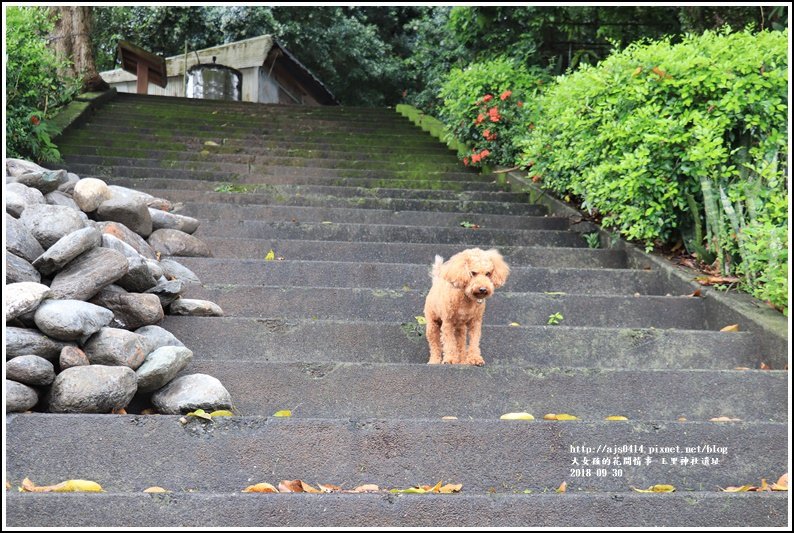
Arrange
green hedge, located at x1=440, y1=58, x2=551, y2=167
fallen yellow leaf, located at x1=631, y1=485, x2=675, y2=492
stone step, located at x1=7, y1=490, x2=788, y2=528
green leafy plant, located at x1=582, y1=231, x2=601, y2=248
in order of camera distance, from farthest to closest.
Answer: green hedge, located at x1=440, y1=58, x2=551, y2=167 < green leafy plant, located at x1=582, y1=231, x2=601, y2=248 < fallen yellow leaf, located at x1=631, y1=485, x2=675, y2=492 < stone step, located at x1=7, y1=490, x2=788, y2=528

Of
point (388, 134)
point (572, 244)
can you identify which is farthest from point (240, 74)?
point (572, 244)

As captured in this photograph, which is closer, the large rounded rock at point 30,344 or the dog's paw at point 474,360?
the large rounded rock at point 30,344

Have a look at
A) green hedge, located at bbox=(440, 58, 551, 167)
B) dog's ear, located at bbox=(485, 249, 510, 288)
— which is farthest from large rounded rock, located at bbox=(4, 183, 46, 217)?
green hedge, located at bbox=(440, 58, 551, 167)

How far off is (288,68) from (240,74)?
1.53 m

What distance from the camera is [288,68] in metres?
22.5

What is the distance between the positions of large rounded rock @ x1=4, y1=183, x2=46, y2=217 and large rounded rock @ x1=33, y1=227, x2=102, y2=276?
792 millimetres

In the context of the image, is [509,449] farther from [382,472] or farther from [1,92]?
[1,92]

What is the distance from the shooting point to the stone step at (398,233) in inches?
257

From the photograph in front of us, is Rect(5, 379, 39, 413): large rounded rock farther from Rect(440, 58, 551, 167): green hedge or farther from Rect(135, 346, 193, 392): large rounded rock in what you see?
Rect(440, 58, 551, 167): green hedge

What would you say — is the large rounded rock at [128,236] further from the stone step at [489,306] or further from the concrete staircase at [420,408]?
the stone step at [489,306]

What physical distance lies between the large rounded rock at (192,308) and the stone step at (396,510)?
1.85 meters

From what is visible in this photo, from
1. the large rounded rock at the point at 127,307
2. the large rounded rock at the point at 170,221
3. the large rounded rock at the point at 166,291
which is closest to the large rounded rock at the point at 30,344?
the large rounded rock at the point at 127,307

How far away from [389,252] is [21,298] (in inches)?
127

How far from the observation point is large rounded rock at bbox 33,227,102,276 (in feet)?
12.4
